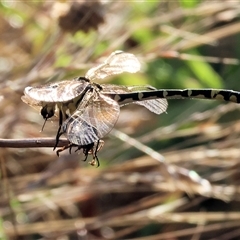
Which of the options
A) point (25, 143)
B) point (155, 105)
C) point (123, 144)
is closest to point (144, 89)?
point (155, 105)

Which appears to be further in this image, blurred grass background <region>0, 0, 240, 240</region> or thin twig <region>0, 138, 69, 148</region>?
blurred grass background <region>0, 0, 240, 240</region>

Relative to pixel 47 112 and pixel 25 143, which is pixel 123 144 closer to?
pixel 47 112

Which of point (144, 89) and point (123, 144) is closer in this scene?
point (144, 89)

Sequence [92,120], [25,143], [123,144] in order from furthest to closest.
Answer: [123,144]
[92,120]
[25,143]

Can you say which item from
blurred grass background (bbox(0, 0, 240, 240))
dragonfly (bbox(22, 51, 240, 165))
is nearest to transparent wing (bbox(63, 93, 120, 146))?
dragonfly (bbox(22, 51, 240, 165))

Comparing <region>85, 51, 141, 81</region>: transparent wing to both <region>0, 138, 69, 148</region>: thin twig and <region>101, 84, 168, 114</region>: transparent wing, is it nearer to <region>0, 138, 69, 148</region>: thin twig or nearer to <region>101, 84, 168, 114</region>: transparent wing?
<region>101, 84, 168, 114</region>: transparent wing

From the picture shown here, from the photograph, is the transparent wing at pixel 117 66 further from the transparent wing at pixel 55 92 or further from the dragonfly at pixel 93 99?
the transparent wing at pixel 55 92

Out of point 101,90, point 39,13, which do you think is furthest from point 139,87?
point 39,13

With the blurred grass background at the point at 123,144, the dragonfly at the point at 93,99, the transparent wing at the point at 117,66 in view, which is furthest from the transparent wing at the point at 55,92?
the blurred grass background at the point at 123,144
